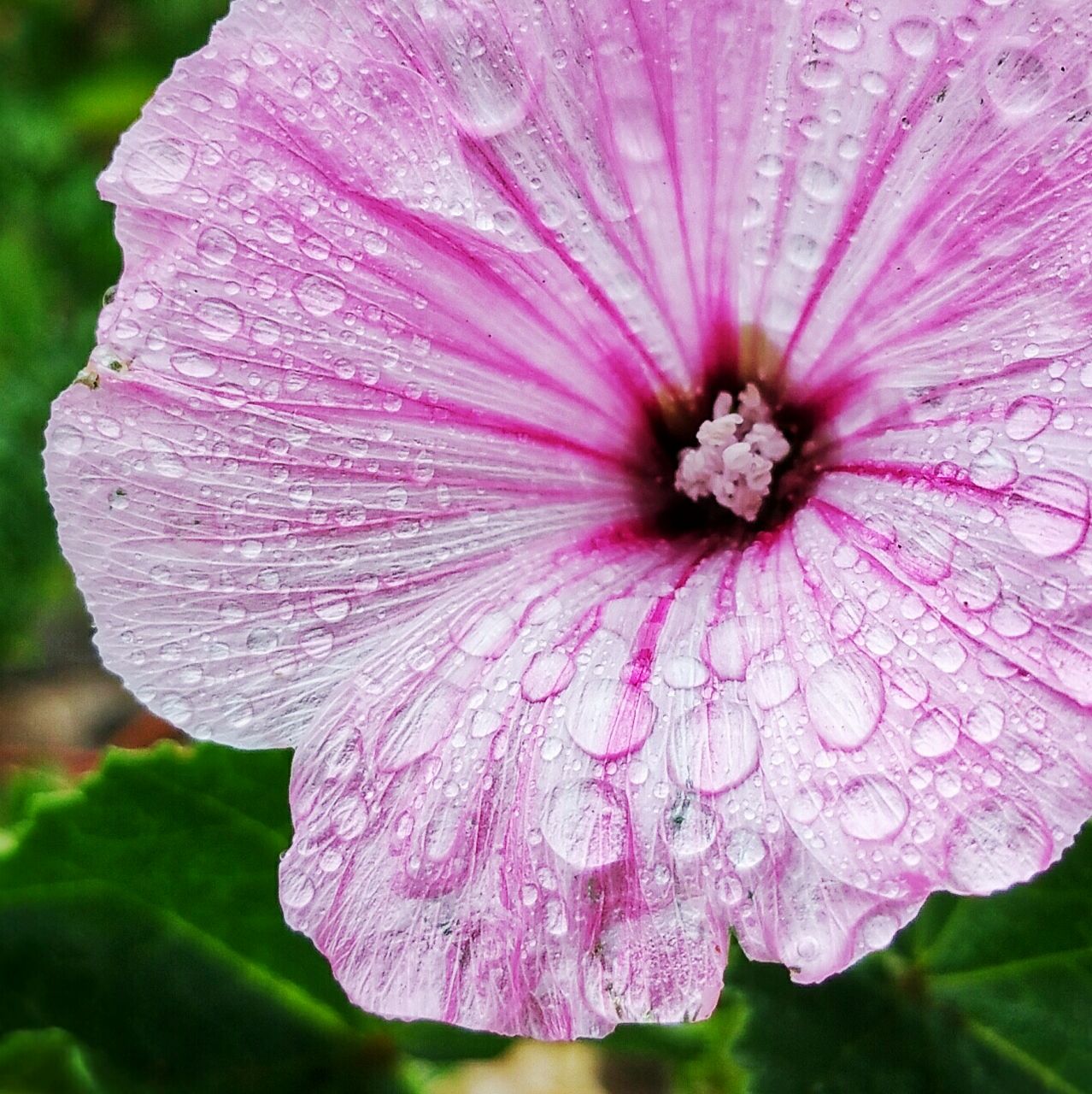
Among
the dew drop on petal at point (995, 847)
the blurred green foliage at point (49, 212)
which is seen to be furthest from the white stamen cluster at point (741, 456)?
the blurred green foliage at point (49, 212)

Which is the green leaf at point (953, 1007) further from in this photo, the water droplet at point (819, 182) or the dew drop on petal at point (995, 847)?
the water droplet at point (819, 182)

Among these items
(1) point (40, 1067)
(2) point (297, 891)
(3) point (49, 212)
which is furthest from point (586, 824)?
(3) point (49, 212)

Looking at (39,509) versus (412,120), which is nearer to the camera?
(412,120)

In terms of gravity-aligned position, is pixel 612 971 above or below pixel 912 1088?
above

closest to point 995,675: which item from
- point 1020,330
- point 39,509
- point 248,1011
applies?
point 1020,330

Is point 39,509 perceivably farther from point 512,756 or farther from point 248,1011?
point 512,756

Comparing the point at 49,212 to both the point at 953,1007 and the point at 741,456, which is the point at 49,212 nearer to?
the point at 741,456

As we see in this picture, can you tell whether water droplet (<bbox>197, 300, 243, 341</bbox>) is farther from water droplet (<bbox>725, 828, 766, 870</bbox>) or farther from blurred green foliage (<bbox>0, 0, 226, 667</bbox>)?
blurred green foliage (<bbox>0, 0, 226, 667</bbox>)
